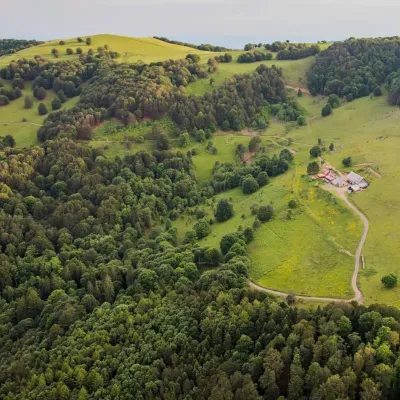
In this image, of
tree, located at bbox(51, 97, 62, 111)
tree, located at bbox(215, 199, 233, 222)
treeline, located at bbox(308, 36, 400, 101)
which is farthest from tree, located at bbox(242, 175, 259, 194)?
tree, located at bbox(51, 97, 62, 111)

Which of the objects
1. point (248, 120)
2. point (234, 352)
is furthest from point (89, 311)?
point (248, 120)

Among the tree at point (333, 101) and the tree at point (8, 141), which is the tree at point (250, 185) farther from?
the tree at point (8, 141)

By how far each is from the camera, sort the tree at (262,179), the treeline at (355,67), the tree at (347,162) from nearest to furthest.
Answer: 1. the tree at (347,162)
2. the tree at (262,179)
3. the treeline at (355,67)

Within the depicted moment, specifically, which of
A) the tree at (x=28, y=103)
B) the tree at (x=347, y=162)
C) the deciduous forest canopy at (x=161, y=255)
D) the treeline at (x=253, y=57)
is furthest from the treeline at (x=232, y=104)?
the tree at (x=28, y=103)

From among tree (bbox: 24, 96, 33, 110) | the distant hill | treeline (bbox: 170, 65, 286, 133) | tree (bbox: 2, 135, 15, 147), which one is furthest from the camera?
the distant hill

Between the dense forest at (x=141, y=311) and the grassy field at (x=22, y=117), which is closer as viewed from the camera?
the dense forest at (x=141, y=311)

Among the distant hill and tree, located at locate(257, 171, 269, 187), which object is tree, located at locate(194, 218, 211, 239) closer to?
tree, located at locate(257, 171, 269, 187)

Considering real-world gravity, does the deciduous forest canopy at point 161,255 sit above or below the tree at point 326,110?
below
